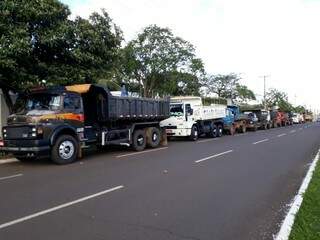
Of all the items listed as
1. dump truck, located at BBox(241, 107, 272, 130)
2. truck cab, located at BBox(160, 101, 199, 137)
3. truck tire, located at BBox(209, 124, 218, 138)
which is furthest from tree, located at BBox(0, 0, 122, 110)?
dump truck, located at BBox(241, 107, 272, 130)

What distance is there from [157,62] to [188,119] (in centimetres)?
1760

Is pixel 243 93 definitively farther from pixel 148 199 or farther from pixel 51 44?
pixel 148 199

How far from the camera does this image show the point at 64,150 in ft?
53.3

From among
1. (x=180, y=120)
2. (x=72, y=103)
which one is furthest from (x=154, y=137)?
(x=72, y=103)

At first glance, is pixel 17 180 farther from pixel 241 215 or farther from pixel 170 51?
pixel 170 51

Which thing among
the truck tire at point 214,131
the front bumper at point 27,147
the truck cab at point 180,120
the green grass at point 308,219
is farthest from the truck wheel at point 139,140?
the green grass at point 308,219

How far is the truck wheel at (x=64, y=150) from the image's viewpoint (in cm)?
1593

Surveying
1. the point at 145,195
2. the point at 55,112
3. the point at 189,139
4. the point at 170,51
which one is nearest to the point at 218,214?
the point at 145,195

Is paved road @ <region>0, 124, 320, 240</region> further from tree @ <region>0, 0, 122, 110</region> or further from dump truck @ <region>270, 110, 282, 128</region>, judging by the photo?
dump truck @ <region>270, 110, 282, 128</region>

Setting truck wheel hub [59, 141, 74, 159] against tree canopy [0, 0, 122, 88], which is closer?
truck wheel hub [59, 141, 74, 159]

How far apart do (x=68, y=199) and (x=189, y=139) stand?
68.3 ft

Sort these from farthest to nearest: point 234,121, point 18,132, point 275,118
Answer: point 275,118 < point 234,121 < point 18,132

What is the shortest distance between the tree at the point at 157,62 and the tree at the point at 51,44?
22.6 meters

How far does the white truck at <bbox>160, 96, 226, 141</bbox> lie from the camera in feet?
94.4
